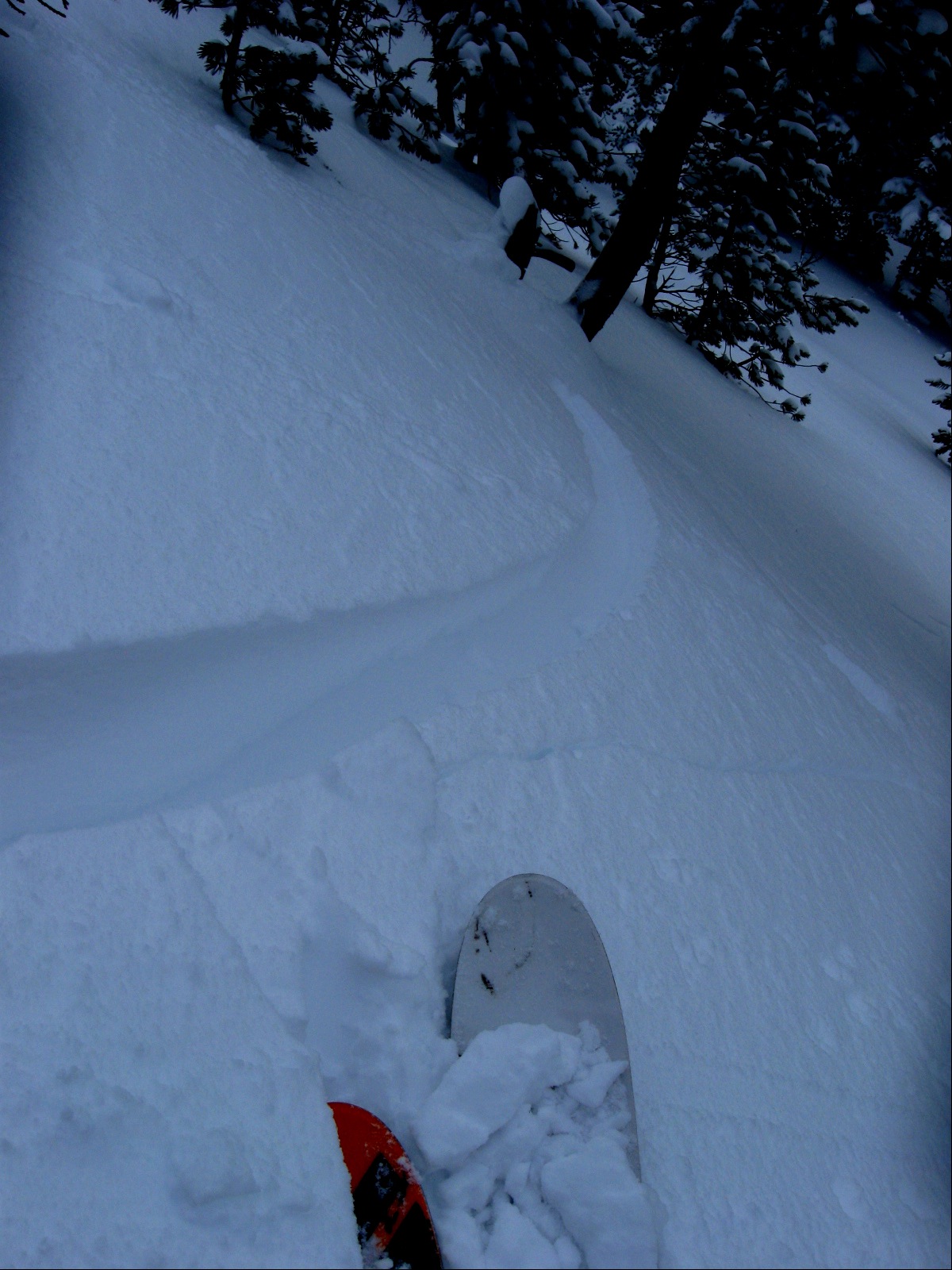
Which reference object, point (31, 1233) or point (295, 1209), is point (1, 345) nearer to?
point (31, 1233)

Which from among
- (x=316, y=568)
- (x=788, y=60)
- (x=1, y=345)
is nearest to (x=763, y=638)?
(x=316, y=568)

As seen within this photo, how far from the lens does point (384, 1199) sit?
1.20 m

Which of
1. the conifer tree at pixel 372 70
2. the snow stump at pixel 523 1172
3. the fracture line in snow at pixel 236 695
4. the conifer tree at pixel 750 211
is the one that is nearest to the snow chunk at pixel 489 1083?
the snow stump at pixel 523 1172

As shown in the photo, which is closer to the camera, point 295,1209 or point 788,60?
point 295,1209

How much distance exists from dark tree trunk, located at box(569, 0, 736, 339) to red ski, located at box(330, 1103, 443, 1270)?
18.8 feet

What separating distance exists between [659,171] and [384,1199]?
601 centimetres

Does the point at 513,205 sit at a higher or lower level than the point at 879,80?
lower

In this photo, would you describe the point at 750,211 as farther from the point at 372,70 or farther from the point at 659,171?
the point at 372,70

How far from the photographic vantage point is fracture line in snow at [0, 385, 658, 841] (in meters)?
1.57

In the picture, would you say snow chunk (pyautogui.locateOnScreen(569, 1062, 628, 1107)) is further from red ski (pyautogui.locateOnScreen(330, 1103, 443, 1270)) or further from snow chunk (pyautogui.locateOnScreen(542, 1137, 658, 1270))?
red ski (pyautogui.locateOnScreen(330, 1103, 443, 1270))

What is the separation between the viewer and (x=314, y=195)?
4391 millimetres

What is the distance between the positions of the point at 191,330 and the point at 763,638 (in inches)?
102

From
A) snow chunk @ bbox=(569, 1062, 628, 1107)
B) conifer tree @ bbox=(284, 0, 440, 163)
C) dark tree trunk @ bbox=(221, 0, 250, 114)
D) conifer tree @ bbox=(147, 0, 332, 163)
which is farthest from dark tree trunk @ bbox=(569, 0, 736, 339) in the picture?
snow chunk @ bbox=(569, 1062, 628, 1107)

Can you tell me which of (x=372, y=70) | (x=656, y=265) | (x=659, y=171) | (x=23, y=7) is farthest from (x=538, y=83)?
(x=23, y=7)
